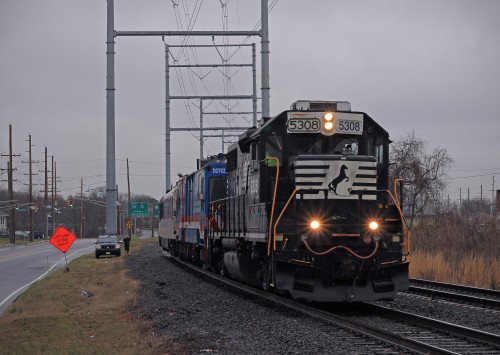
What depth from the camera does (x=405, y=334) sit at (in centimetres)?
1138

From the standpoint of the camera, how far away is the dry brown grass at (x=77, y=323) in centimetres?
1238

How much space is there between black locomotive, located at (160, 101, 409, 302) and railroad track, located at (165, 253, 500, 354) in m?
0.57

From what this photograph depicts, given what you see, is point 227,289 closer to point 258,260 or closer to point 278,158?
point 258,260

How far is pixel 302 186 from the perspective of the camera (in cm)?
1420

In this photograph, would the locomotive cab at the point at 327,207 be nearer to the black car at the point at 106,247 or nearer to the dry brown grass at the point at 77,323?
the dry brown grass at the point at 77,323

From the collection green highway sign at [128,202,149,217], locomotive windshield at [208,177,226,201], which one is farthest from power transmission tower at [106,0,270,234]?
green highway sign at [128,202,149,217]

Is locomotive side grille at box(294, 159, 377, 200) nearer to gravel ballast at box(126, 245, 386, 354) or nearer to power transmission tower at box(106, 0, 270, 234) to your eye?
gravel ballast at box(126, 245, 386, 354)

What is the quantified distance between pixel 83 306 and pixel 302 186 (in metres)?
9.22

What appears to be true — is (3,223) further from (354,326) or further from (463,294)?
(354,326)

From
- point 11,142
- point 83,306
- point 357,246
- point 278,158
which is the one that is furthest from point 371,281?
point 11,142

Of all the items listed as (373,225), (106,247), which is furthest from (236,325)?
(106,247)

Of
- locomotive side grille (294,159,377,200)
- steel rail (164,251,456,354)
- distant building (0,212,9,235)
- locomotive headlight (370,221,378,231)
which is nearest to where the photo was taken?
steel rail (164,251,456,354)

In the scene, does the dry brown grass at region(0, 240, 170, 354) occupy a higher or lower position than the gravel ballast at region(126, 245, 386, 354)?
lower

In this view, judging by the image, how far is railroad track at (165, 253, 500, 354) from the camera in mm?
9935
